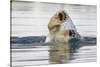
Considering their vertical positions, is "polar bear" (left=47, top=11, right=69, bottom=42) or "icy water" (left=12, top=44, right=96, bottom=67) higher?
"polar bear" (left=47, top=11, right=69, bottom=42)

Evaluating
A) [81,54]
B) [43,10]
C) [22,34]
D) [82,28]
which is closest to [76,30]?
[82,28]

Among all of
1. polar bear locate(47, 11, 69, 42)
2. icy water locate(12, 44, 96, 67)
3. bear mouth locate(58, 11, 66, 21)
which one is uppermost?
bear mouth locate(58, 11, 66, 21)

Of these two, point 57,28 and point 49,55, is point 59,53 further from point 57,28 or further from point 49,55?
point 57,28

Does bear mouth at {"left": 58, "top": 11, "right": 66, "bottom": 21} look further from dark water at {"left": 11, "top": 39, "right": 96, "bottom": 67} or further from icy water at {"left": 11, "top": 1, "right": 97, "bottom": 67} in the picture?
dark water at {"left": 11, "top": 39, "right": 96, "bottom": 67}

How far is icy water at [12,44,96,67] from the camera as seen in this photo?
1835mm

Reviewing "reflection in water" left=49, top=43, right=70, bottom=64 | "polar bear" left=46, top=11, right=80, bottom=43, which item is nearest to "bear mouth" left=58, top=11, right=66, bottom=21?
"polar bear" left=46, top=11, right=80, bottom=43

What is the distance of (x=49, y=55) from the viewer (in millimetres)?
1938

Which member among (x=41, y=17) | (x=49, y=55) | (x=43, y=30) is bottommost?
(x=49, y=55)

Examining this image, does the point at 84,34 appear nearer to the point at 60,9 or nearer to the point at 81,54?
the point at 81,54

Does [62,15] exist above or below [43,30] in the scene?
above

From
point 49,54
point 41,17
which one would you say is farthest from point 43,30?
point 49,54

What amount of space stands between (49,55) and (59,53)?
11cm

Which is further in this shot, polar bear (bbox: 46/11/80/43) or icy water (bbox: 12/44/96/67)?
polar bear (bbox: 46/11/80/43)

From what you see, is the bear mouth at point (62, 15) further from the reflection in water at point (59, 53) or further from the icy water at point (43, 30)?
the reflection in water at point (59, 53)
